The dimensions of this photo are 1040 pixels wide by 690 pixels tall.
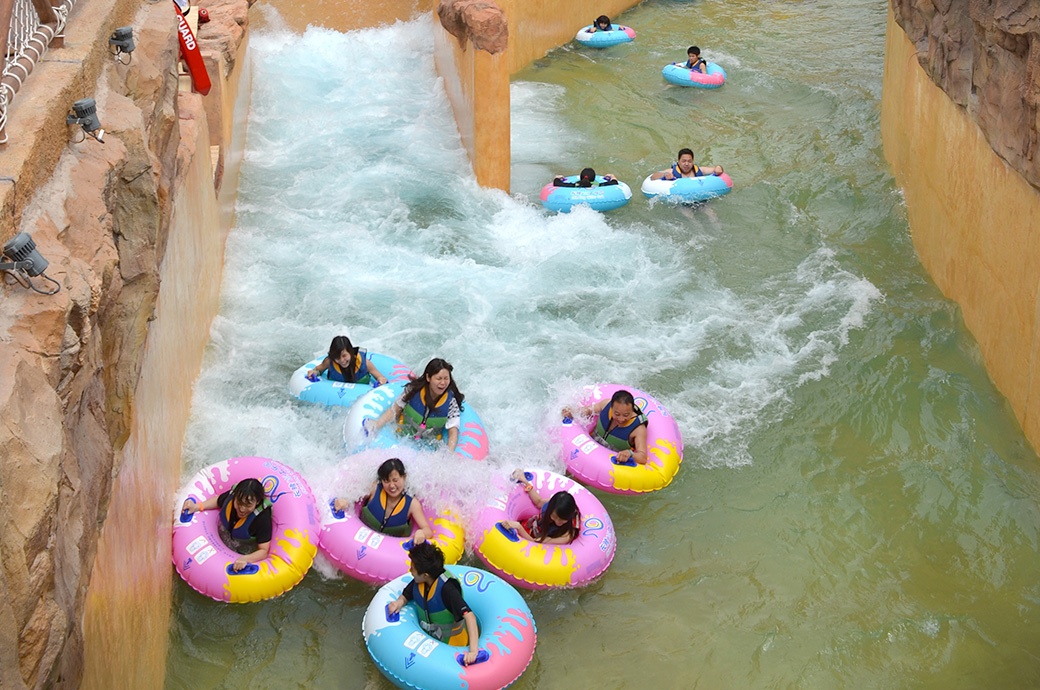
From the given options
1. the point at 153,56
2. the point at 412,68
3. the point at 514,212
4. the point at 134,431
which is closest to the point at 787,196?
the point at 514,212

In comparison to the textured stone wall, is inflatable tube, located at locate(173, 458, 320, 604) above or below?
below

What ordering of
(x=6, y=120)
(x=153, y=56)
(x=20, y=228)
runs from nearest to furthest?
(x=20, y=228) → (x=6, y=120) → (x=153, y=56)

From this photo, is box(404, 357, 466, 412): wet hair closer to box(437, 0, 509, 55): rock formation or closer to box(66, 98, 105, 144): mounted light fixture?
box(66, 98, 105, 144): mounted light fixture

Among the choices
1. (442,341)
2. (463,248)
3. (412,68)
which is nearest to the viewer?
(442,341)

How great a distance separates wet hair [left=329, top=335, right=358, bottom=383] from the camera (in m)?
7.41

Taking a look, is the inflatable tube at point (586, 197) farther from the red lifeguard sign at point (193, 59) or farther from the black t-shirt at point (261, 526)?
the black t-shirt at point (261, 526)

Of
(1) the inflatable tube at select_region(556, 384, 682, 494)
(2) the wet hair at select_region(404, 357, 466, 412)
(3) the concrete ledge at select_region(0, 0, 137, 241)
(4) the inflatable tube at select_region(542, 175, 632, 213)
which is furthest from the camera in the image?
(4) the inflatable tube at select_region(542, 175, 632, 213)

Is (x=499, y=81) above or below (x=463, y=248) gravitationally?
above

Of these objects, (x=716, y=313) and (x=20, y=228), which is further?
(x=716, y=313)

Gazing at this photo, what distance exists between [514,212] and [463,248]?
0.87 m

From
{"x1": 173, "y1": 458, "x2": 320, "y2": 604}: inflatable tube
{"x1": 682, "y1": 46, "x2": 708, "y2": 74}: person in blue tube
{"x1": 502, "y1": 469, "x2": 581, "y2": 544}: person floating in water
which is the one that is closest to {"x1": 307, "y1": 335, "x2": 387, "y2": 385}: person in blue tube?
{"x1": 173, "y1": 458, "x2": 320, "y2": 604}: inflatable tube

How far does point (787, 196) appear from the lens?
1116 cm

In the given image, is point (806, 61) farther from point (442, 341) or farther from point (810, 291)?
point (442, 341)

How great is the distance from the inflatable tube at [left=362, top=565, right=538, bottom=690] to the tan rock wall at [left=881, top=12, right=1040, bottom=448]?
3982 millimetres
